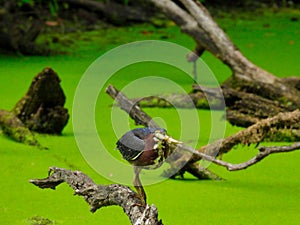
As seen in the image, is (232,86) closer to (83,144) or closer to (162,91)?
(162,91)

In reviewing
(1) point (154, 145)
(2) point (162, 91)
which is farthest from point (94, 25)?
(1) point (154, 145)

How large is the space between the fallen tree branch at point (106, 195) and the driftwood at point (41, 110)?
1.54 meters

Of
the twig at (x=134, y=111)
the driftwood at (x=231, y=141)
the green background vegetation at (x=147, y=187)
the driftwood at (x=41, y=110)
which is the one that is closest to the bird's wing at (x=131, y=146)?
the green background vegetation at (x=147, y=187)

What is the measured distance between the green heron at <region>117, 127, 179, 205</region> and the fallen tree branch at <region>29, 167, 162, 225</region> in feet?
0.17

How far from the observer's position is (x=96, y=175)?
3.46m

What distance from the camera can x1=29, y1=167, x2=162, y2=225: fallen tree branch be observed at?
229 cm

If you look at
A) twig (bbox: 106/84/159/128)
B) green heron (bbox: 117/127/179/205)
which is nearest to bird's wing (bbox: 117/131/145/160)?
green heron (bbox: 117/127/179/205)

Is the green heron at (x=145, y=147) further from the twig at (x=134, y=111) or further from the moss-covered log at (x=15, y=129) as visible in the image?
the moss-covered log at (x=15, y=129)

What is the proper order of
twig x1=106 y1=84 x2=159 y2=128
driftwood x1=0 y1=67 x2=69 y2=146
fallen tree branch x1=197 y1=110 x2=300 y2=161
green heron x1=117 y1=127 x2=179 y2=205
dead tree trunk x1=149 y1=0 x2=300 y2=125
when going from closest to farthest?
green heron x1=117 y1=127 x2=179 y2=205 → fallen tree branch x1=197 y1=110 x2=300 y2=161 → twig x1=106 y1=84 x2=159 y2=128 → driftwood x1=0 y1=67 x2=69 y2=146 → dead tree trunk x1=149 y1=0 x2=300 y2=125

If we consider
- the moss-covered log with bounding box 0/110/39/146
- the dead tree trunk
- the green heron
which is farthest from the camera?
the dead tree trunk

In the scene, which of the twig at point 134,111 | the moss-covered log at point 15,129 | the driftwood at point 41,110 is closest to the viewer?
the twig at point 134,111

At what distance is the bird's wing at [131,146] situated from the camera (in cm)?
225

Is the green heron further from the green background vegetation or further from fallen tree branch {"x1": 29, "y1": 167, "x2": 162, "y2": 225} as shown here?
the green background vegetation

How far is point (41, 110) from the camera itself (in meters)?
4.13
